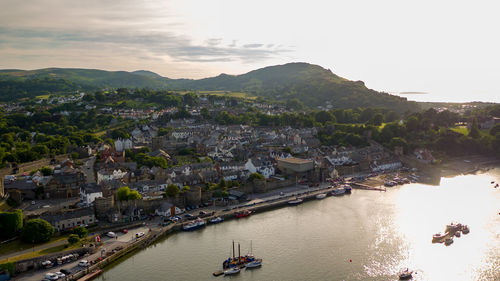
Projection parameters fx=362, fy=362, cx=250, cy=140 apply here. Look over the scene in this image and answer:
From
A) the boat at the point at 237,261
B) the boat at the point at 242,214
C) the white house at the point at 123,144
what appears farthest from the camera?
the white house at the point at 123,144

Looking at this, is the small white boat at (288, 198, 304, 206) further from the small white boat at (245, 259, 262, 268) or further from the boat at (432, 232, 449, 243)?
the small white boat at (245, 259, 262, 268)

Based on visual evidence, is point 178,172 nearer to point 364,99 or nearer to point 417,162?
point 417,162

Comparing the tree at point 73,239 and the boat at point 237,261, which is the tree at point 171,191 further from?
the boat at point 237,261

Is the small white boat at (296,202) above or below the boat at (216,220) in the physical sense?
above

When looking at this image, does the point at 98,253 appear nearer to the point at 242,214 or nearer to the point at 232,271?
the point at 232,271

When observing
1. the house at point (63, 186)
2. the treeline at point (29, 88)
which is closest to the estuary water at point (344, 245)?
the house at point (63, 186)

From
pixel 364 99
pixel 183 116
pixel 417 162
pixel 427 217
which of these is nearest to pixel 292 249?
pixel 427 217
